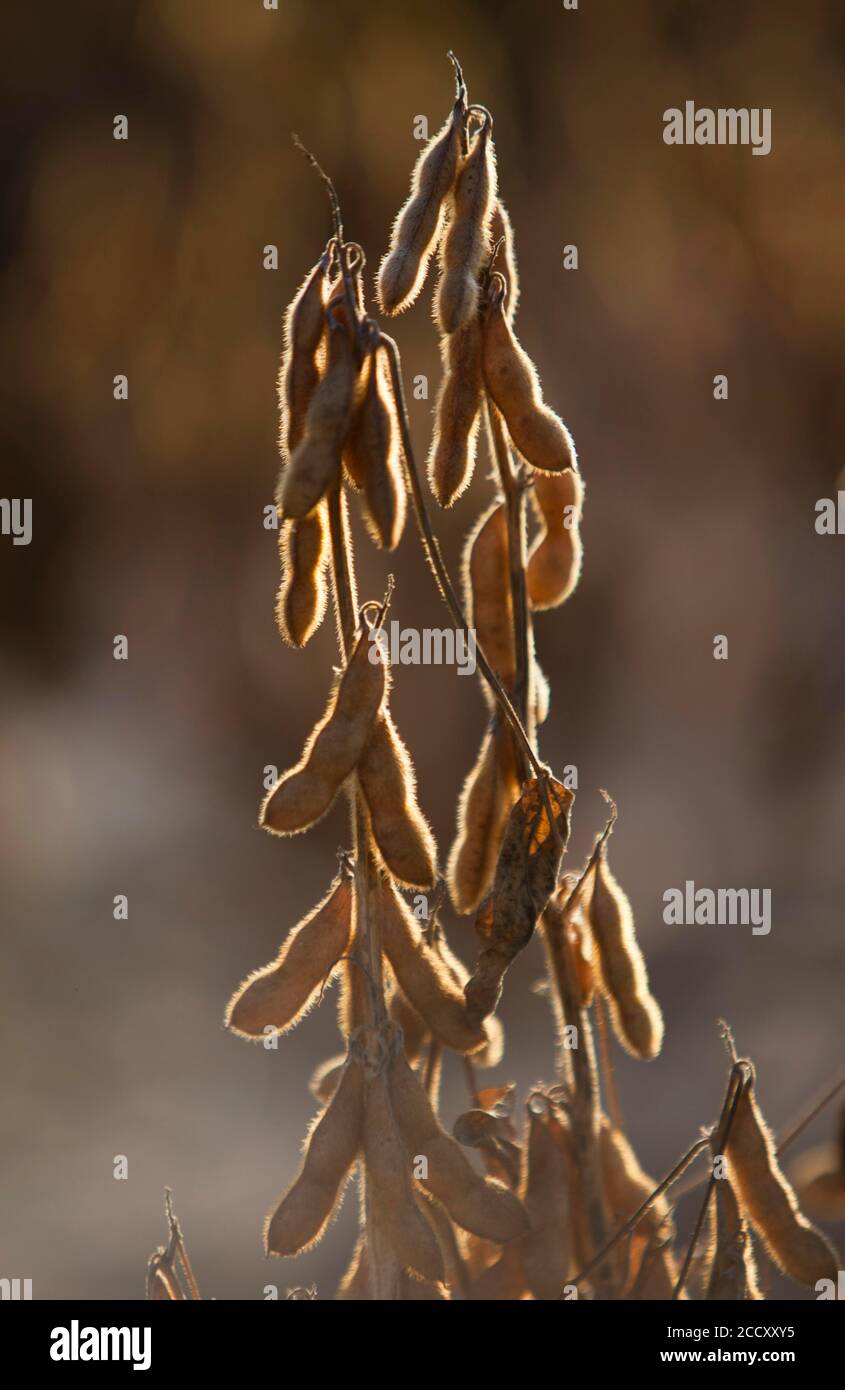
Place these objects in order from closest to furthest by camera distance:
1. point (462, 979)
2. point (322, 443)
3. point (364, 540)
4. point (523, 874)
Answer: point (322, 443)
point (523, 874)
point (462, 979)
point (364, 540)

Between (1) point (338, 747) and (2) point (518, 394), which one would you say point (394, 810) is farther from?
(2) point (518, 394)

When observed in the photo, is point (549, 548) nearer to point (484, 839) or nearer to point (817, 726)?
point (484, 839)

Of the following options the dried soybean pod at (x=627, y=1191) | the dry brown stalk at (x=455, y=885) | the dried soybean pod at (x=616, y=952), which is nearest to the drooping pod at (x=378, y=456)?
the dry brown stalk at (x=455, y=885)

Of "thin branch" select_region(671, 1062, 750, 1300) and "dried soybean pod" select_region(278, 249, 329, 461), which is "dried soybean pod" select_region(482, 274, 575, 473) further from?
"thin branch" select_region(671, 1062, 750, 1300)

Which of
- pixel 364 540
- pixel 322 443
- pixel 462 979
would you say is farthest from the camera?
pixel 364 540

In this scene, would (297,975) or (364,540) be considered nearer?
(297,975)

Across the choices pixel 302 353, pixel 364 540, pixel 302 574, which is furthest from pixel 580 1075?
pixel 364 540
